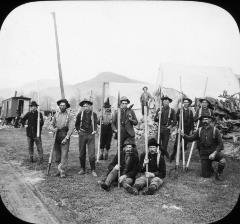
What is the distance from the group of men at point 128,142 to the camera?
7.42 meters

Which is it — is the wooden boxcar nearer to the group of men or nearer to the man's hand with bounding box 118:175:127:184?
the group of men

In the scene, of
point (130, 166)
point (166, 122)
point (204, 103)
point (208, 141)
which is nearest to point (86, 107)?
point (130, 166)

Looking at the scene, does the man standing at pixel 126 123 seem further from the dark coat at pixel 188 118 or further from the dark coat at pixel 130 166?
the dark coat at pixel 188 118

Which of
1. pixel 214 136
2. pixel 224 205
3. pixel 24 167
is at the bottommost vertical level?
pixel 24 167

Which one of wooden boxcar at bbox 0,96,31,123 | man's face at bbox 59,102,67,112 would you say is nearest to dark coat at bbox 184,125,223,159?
man's face at bbox 59,102,67,112

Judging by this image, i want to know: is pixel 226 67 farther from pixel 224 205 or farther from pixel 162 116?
pixel 224 205

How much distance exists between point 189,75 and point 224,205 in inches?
532

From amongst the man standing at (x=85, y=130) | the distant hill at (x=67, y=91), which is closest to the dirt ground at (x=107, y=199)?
the man standing at (x=85, y=130)

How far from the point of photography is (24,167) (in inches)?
375

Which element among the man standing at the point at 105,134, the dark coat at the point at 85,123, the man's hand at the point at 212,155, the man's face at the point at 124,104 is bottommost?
the man standing at the point at 105,134

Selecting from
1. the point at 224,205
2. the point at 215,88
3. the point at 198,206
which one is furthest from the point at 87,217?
the point at 215,88

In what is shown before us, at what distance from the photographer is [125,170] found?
757 cm

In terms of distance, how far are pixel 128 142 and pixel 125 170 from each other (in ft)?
3.22

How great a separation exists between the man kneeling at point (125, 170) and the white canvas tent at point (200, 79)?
1085 centimetres
